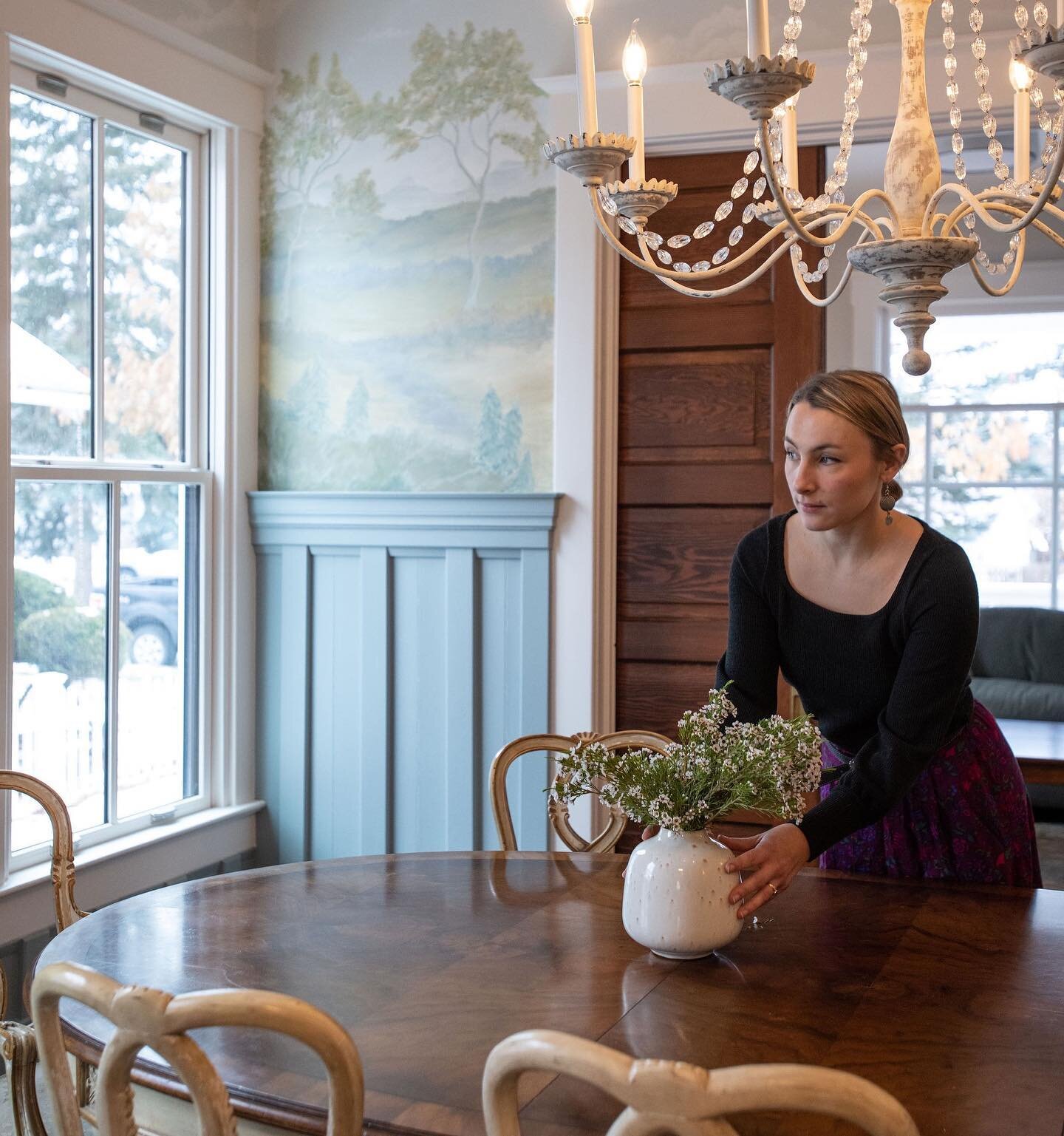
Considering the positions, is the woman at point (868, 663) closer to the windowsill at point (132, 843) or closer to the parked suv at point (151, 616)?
the windowsill at point (132, 843)

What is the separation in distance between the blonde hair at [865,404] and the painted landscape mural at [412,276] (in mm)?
1549

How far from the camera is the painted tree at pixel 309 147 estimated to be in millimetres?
3527

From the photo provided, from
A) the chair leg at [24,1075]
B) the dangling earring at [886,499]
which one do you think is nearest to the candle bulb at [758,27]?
the dangling earring at [886,499]

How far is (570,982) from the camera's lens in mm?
1600

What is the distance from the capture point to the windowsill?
288 centimetres

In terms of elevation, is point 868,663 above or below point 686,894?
above

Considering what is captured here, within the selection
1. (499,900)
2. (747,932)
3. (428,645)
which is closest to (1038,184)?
(747,932)

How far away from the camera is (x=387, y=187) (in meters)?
3.51

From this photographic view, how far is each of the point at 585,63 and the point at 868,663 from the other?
3.15 ft

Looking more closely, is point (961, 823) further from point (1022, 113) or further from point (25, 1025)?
point (25, 1025)

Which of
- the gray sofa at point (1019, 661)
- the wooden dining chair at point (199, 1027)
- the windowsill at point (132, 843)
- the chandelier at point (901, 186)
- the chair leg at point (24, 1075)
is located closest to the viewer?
the wooden dining chair at point (199, 1027)

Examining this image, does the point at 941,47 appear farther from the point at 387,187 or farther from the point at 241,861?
the point at 241,861

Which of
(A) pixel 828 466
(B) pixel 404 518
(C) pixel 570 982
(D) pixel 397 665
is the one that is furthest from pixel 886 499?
(D) pixel 397 665

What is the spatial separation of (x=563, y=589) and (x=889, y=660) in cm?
144
